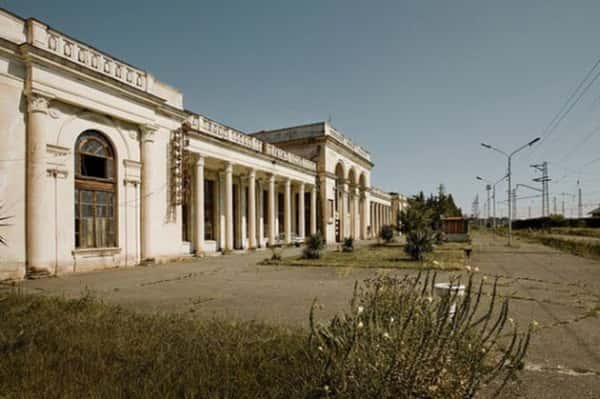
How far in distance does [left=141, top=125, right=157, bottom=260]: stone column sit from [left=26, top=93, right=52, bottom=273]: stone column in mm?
4129

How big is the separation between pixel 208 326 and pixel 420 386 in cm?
325

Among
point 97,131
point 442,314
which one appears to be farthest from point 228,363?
→ point 97,131

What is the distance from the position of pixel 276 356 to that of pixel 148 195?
546 inches

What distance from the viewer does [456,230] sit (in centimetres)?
3238

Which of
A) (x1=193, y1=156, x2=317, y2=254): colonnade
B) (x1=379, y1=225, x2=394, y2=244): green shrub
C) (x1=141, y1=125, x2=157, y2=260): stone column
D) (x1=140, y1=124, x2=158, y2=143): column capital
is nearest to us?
(x1=141, y1=125, x2=157, y2=260): stone column

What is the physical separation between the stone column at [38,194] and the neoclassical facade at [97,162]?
3cm

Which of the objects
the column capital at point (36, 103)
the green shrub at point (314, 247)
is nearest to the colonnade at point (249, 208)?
the green shrub at point (314, 247)

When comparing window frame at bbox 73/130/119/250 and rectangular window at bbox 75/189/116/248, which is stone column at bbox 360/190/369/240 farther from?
rectangular window at bbox 75/189/116/248

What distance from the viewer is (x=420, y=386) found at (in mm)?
2744

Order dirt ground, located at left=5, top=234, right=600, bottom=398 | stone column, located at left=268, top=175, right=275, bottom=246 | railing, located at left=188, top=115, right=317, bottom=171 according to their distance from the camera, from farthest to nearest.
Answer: stone column, located at left=268, top=175, right=275, bottom=246, railing, located at left=188, top=115, right=317, bottom=171, dirt ground, located at left=5, top=234, right=600, bottom=398

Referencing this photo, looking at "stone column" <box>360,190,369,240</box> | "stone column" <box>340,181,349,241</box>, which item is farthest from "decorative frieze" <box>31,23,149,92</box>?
"stone column" <box>360,190,369,240</box>

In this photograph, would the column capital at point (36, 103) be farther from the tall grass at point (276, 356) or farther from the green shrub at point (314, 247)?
the green shrub at point (314, 247)

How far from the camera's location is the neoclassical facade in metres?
11.2

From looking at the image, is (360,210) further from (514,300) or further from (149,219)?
(514,300)
